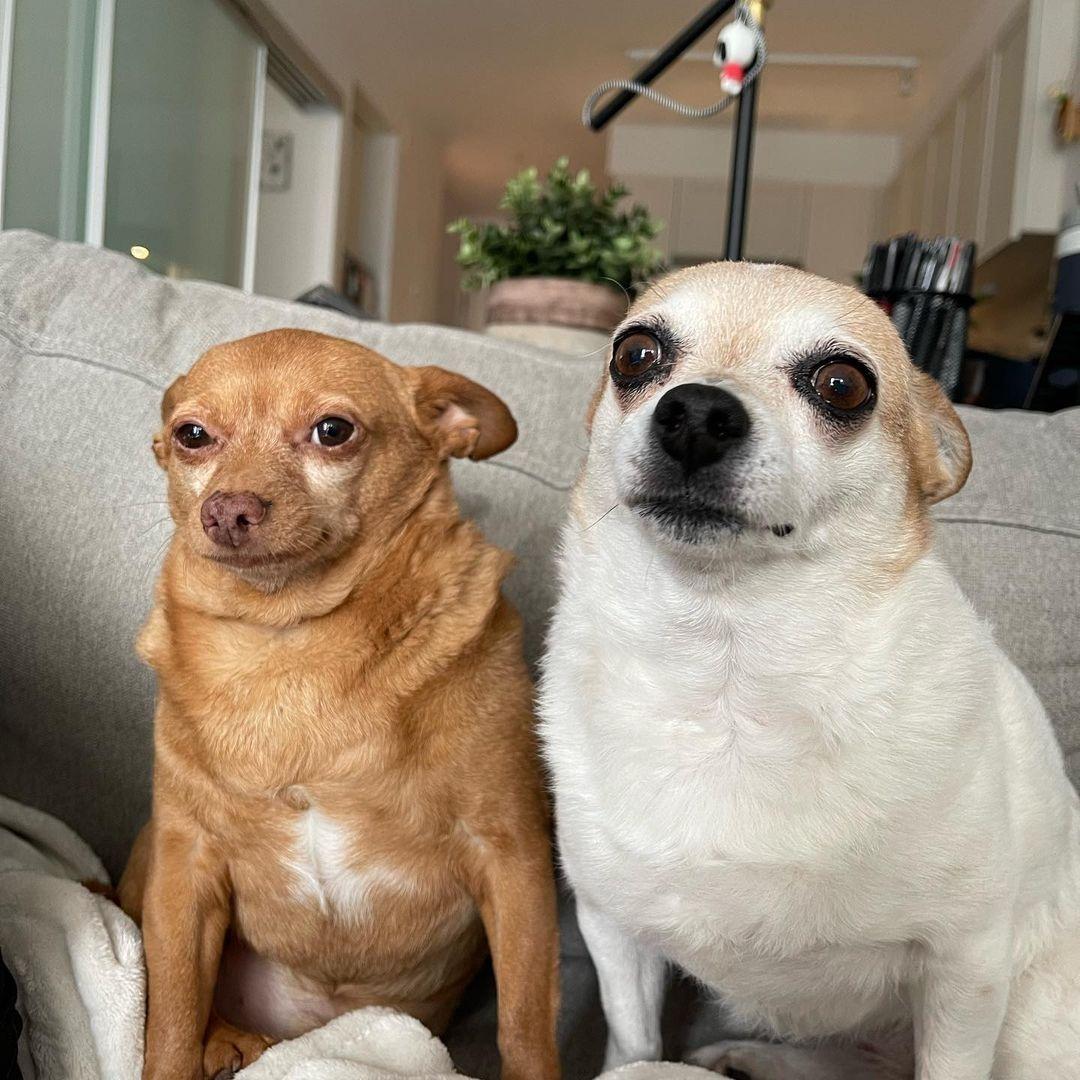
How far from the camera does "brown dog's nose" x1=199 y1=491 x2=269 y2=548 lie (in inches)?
37.9

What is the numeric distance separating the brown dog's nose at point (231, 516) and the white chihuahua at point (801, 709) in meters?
0.30

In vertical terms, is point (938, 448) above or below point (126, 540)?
above

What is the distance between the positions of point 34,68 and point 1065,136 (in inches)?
137

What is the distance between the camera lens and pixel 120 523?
1.28 metres

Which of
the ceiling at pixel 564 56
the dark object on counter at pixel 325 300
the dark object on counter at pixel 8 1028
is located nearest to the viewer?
the dark object on counter at pixel 8 1028

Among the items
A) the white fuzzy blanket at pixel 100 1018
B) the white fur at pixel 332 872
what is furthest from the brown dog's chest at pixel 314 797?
the white fuzzy blanket at pixel 100 1018

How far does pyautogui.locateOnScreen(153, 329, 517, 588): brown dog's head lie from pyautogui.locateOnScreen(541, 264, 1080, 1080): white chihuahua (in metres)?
0.22

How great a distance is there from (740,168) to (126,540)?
104 cm

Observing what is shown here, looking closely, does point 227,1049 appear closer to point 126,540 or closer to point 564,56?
point 126,540

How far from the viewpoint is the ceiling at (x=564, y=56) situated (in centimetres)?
528

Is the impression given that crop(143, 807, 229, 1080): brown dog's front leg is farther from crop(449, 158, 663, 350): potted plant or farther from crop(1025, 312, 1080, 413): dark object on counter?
crop(1025, 312, 1080, 413): dark object on counter

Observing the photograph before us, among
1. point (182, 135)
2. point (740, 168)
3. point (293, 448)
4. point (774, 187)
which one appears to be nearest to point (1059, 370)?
point (740, 168)

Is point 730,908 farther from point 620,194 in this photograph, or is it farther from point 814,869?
point 620,194

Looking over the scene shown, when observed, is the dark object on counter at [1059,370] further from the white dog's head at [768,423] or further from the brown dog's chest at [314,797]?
the brown dog's chest at [314,797]
